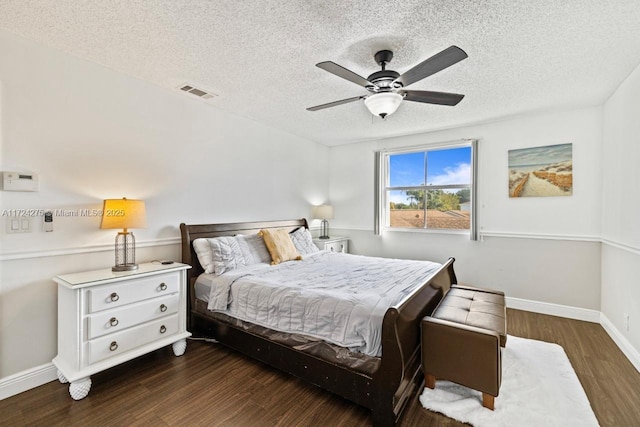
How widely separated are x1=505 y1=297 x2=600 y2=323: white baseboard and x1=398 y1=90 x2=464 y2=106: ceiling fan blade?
3063 mm

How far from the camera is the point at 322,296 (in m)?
2.18

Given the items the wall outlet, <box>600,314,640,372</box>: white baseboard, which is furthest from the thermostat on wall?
the wall outlet

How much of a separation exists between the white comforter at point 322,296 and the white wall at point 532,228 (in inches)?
57.8

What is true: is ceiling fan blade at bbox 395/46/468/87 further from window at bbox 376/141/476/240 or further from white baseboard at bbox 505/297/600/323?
white baseboard at bbox 505/297/600/323

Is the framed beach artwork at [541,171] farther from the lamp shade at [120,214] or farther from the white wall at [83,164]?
the lamp shade at [120,214]

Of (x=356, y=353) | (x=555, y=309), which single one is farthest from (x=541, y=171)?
(x=356, y=353)

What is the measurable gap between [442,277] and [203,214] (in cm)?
278

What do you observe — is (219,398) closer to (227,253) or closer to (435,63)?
(227,253)

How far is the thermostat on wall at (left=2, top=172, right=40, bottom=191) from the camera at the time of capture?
2086 mm

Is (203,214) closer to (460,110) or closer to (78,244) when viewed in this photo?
(78,244)

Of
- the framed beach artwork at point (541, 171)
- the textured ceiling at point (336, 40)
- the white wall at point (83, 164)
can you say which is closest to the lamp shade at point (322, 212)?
the white wall at point (83, 164)

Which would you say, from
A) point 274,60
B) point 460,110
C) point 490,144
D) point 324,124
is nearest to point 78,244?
point 274,60

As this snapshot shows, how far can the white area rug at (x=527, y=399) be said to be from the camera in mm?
1829

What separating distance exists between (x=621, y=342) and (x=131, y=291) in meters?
4.54
